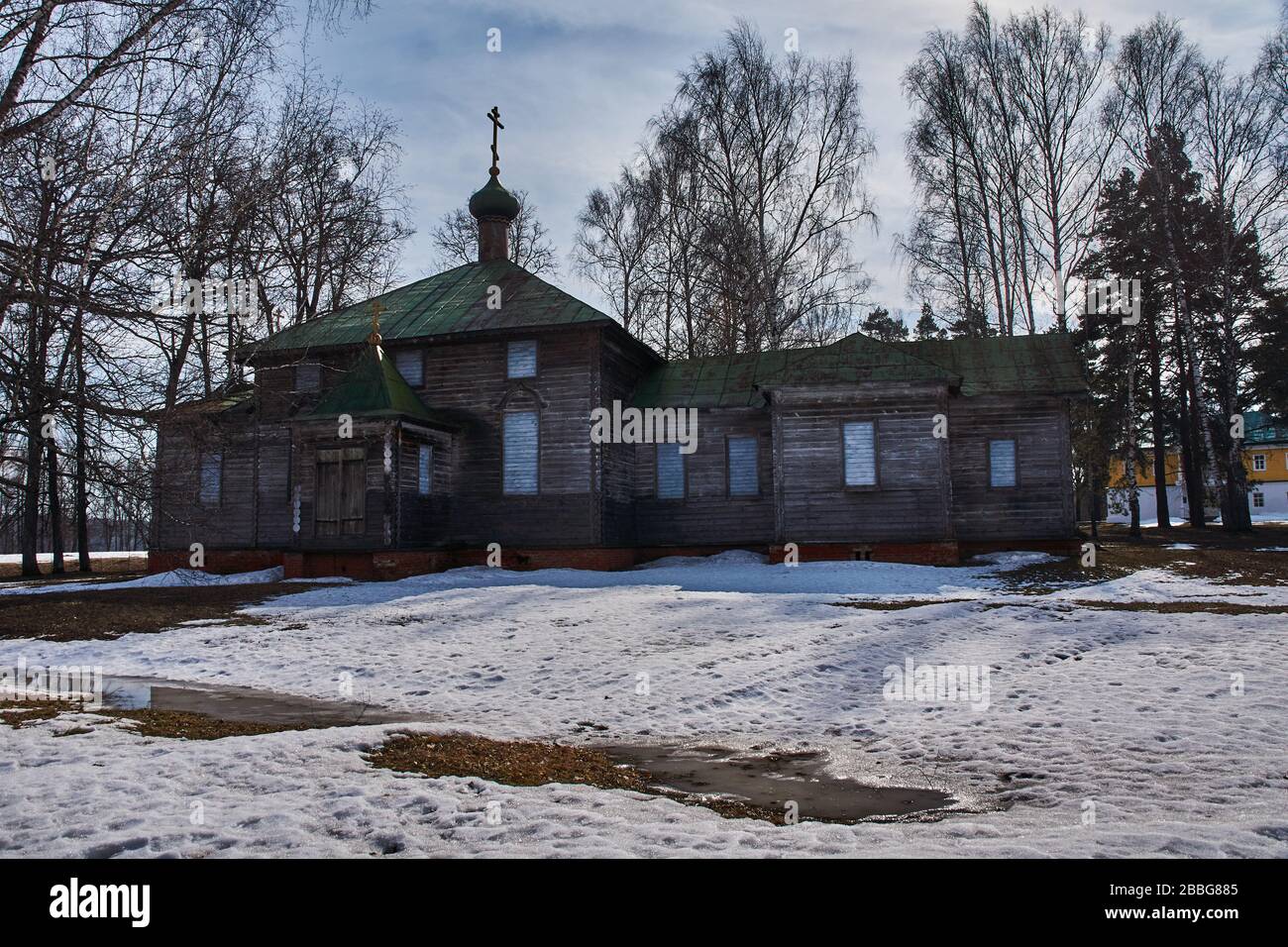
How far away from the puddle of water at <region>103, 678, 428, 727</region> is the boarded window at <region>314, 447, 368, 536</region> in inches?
439

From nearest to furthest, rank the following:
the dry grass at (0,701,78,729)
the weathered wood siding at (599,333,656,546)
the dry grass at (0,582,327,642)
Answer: the dry grass at (0,701,78,729)
the dry grass at (0,582,327,642)
the weathered wood siding at (599,333,656,546)

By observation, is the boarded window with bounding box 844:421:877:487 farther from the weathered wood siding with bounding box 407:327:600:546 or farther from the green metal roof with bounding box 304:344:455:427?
the green metal roof with bounding box 304:344:455:427

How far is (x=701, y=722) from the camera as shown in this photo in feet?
24.9

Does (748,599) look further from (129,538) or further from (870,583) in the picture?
(129,538)

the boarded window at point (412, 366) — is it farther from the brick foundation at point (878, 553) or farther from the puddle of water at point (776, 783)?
the puddle of water at point (776, 783)

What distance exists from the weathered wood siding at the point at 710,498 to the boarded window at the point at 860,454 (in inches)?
84.7

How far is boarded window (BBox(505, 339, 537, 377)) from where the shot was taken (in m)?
21.9

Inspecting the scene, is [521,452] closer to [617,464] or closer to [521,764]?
[617,464]

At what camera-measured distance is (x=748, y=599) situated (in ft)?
45.4

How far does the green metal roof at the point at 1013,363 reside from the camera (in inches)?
852

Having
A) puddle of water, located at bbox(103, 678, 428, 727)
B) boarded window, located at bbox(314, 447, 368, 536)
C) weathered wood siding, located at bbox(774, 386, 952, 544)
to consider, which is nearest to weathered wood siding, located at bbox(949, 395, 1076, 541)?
weathered wood siding, located at bbox(774, 386, 952, 544)

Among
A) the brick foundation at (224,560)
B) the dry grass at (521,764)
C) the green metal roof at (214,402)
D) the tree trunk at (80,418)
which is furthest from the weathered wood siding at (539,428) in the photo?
the dry grass at (521,764)
